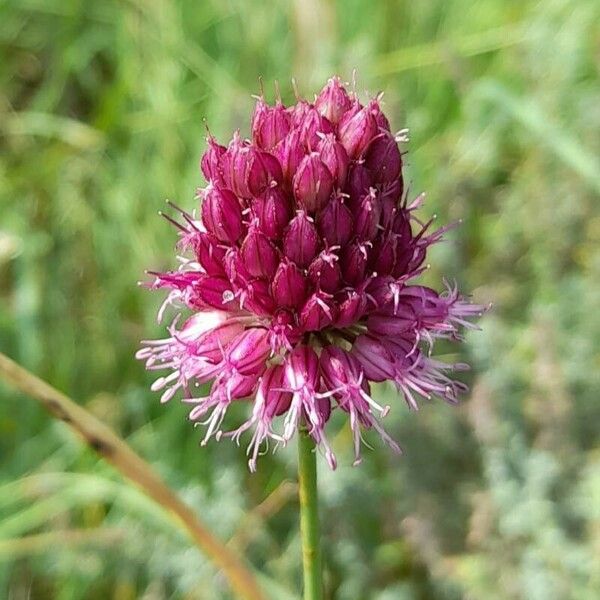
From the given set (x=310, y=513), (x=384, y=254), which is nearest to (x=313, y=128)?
(x=384, y=254)

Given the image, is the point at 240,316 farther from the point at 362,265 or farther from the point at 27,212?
the point at 27,212

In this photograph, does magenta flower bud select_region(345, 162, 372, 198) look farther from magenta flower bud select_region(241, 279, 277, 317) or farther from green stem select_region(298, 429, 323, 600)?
green stem select_region(298, 429, 323, 600)

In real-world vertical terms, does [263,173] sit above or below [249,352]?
above

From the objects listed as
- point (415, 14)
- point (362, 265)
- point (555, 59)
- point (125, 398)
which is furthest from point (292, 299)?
point (415, 14)

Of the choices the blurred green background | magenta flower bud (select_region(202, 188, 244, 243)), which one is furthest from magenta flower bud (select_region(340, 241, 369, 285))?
the blurred green background

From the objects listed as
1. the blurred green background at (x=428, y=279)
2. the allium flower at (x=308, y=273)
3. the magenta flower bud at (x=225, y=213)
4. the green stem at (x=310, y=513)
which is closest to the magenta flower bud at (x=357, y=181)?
the allium flower at (x=308, y=273)

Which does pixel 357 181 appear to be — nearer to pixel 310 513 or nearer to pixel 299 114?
pixel 299 114
